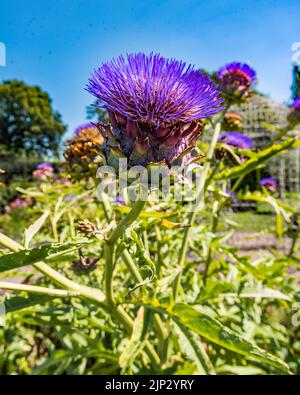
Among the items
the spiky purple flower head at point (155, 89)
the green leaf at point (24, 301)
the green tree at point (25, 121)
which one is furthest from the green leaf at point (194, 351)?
the green tree at point (25, 121)

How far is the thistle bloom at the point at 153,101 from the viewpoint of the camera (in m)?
0.50

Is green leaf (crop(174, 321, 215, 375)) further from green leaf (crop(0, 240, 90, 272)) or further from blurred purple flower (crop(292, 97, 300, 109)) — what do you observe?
blurred purple flower (crop(292, 97, 300, 109))

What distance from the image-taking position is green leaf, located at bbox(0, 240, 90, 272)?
1.38 ft

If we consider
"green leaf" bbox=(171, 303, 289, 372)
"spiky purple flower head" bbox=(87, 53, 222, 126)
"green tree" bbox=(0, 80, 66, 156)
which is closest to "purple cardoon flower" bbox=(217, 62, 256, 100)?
"spiky purple flower head" bbox=(87, 53, 222, 126)

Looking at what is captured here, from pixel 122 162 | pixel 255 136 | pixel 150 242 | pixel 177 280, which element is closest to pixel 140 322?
pixel 177 280

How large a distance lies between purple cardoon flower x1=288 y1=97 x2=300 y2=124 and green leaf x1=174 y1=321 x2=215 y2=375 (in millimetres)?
746

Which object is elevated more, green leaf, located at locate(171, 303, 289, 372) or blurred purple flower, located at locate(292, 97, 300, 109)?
blurred purple flower, located at locate(292, 97, 300, 109)

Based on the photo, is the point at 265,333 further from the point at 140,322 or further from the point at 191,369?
the point at 140,322

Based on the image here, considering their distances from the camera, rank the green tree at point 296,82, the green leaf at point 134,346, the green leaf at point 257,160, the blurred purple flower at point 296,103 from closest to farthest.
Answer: the green leaf at point 134,346 → the green leaf at point 257,160 → the green tree at point 296,82 → the blurred purple flower at point 296,103

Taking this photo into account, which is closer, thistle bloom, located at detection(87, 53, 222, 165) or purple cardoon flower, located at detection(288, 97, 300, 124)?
thistle bloom, located at detection(87, 53, 222, 165)

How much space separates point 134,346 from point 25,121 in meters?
11.7

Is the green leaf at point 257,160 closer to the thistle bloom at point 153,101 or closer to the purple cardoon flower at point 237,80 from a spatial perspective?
the thistle bloom at point 153,101

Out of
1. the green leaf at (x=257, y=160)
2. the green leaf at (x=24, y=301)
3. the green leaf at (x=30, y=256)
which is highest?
the green leaf at (x=257, y=160)

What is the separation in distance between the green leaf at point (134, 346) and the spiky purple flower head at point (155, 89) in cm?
32
